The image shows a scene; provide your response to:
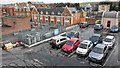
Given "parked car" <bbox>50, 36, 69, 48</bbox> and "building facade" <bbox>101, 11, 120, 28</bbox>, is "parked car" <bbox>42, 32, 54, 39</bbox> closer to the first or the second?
"parked car" <bbox>50, 36, 69, 48</bbox>

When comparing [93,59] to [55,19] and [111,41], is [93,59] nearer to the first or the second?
[111,41]

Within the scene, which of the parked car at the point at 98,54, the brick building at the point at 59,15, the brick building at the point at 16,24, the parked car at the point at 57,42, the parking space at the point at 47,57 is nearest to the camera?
the parked car at the point at 98,54

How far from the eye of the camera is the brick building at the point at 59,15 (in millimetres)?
43906

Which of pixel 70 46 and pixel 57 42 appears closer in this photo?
pixel 70 46

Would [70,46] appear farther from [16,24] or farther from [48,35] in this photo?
[16,24]

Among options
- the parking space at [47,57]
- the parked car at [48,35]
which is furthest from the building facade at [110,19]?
the parked car at [48,35]

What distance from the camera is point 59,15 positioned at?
45.8 metres

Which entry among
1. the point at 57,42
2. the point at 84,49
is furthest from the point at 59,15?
the point at 84,49

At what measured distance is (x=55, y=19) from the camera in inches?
1847

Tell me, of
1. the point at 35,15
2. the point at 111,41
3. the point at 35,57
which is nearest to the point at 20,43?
the point at 35,57

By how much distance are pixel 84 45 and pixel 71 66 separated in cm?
462

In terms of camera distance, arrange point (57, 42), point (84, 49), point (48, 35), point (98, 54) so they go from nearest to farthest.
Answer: point (98, 54), point (84, 49), point (57, 42), point (48, 35)

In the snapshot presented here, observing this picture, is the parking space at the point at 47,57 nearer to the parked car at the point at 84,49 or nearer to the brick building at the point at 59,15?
the parked car at the point at 84,49

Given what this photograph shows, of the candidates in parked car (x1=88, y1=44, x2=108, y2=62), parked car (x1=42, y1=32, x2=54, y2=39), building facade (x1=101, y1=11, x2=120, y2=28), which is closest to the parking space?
parked car (x1=88, y1=44, x2=108, y2=62)
